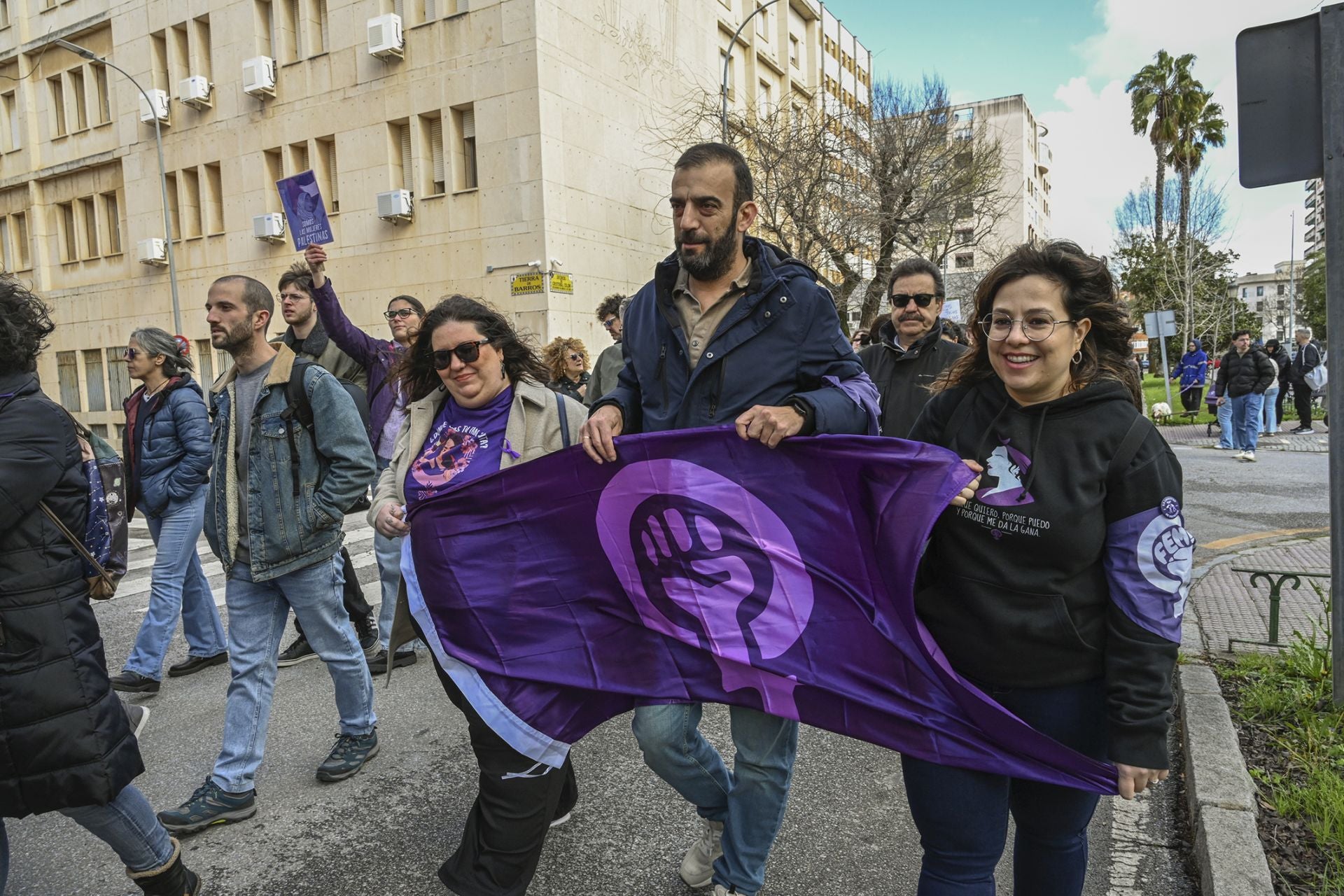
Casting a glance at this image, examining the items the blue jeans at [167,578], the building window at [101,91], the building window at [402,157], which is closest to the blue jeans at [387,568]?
the blue jeans at [167,578]

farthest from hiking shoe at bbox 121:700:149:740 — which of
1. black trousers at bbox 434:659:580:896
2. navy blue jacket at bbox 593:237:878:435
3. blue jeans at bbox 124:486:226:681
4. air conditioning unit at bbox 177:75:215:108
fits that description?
air conditioning unit at bbox 177:75:215:108

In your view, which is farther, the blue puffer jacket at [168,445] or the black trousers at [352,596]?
the black trousers at [352,596]

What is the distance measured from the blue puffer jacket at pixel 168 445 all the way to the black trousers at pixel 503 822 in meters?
3.47

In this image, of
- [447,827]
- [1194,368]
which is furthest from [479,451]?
[1194,368]

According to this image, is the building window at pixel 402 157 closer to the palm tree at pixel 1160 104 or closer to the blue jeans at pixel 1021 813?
the blue jeans at pixel 1021 813

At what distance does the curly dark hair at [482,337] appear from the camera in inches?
122

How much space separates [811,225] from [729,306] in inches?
837

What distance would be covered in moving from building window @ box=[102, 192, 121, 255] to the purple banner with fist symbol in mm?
30312

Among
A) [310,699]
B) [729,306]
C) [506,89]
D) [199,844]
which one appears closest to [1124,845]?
[729,306]

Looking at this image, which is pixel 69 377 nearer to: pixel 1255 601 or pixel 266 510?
pixel 266 510

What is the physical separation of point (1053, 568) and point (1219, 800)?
191cm

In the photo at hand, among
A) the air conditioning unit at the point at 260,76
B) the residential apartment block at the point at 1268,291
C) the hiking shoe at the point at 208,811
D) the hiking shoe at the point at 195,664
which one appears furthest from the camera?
the residential apartment block at the point at 1268,291

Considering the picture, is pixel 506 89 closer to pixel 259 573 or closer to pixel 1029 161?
pixel 259 573

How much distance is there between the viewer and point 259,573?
145 inches
